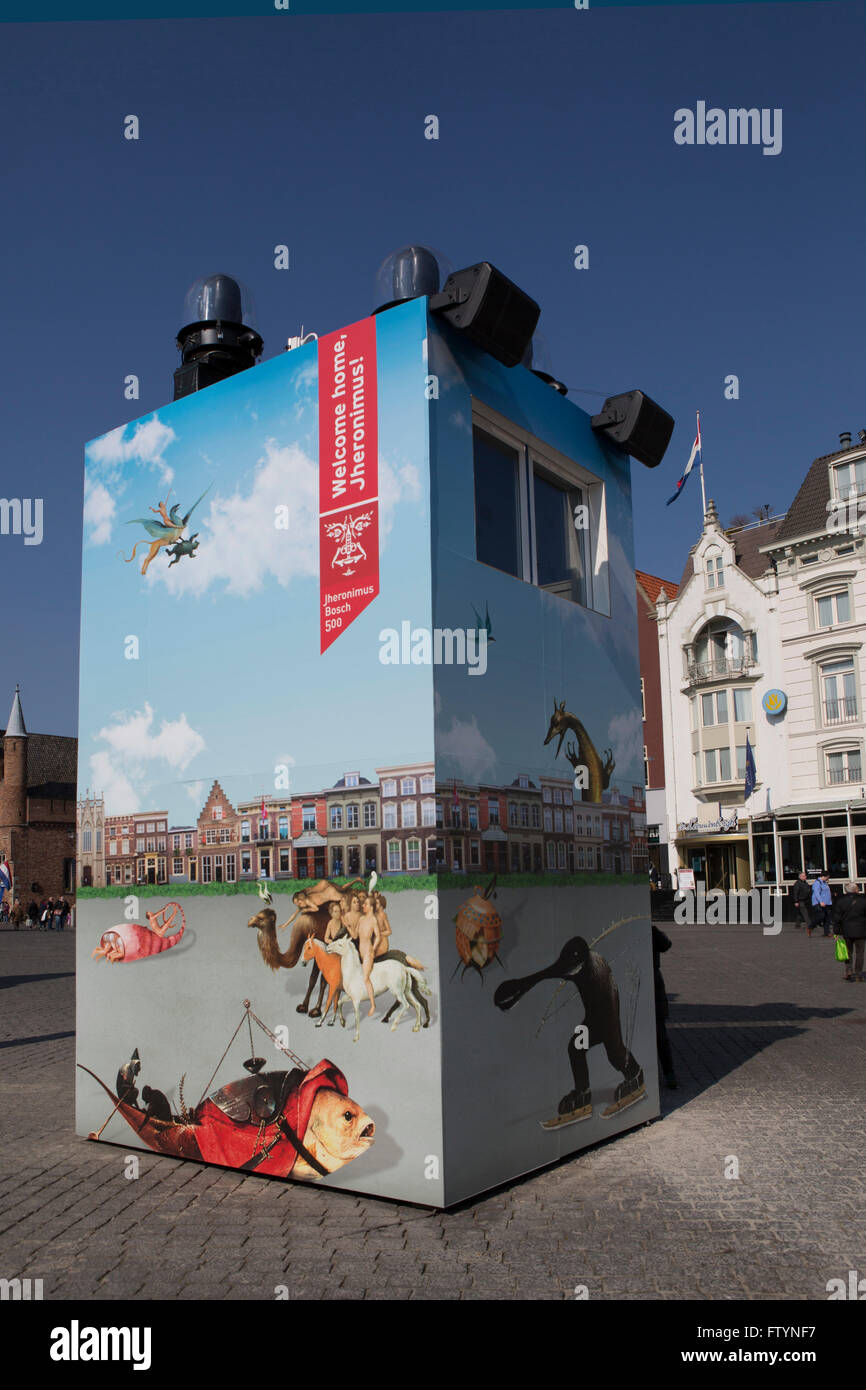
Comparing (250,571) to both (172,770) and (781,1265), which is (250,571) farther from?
(781,1265)

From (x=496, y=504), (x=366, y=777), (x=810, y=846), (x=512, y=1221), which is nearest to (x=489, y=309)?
(x=496, y=504)

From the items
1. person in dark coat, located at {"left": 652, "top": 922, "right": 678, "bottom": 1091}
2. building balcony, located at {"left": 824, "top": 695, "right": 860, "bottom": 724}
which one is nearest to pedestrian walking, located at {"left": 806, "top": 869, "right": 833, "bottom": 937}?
building balcony, located at {"left": 824, "top": 695, "right": 860, "bottom": 724}

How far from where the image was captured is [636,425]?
349 inches

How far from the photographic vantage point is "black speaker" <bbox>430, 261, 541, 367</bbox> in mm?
6656

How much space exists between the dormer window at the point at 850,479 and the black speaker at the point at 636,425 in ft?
109

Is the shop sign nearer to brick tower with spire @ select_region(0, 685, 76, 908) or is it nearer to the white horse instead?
the white horse

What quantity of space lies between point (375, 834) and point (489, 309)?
132 inches

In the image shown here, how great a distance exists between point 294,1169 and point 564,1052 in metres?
1.97

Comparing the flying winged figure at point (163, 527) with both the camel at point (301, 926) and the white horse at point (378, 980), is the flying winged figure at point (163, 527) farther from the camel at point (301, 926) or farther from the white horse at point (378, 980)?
the white horse at point (378, 980)

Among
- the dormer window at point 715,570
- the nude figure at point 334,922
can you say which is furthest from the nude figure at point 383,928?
the dormer window at point 715,570

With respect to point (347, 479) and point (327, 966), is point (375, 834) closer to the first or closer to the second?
point (327, 966)

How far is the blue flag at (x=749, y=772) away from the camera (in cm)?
4094

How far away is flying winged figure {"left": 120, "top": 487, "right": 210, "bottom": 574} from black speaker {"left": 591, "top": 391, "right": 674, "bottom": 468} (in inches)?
132

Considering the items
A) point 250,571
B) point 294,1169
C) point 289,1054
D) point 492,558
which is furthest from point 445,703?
point 294,1169
